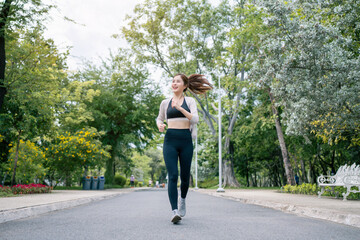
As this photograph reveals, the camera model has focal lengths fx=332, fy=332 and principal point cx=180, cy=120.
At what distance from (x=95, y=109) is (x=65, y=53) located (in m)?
13.9

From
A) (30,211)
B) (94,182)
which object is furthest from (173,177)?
(94,182)

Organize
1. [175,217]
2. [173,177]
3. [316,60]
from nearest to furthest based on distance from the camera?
[175,217], [173,177], [316,60]

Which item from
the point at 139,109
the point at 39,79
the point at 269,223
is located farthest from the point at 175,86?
the point at 139,109

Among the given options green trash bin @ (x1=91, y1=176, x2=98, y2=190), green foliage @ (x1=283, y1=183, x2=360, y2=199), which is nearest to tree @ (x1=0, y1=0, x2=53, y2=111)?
green foliage @ (x1=283, y1=183, x2=360, y2=199)

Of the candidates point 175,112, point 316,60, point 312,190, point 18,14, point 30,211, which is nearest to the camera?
point 175,112

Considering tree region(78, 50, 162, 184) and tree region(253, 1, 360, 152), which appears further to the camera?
tree region(78, 50, 162, 184)

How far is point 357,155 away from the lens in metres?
21.2

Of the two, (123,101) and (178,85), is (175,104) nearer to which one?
(178,85)

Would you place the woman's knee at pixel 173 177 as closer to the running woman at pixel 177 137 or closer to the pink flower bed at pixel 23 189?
the running woman at pixel 177 137

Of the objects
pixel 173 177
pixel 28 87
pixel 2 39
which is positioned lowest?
pixel 173 177

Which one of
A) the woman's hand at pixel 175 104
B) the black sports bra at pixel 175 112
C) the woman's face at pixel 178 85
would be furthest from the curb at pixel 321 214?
the woman's face at pixel 178 85

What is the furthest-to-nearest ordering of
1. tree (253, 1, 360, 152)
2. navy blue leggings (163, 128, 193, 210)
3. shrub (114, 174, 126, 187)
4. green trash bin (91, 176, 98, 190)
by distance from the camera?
shrub (114, 174, 126, 187) < green trash bin (91, 176, 98, 190) < tree (253, 1, 360, 152) < navy blue leggings (163, 128, 193, 210)

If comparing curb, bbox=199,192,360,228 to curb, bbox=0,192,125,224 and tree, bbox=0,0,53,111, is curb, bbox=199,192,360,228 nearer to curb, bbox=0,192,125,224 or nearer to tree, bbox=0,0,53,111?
curb, bbox=0,192,125,224

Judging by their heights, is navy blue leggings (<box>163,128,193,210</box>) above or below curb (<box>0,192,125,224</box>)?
above
